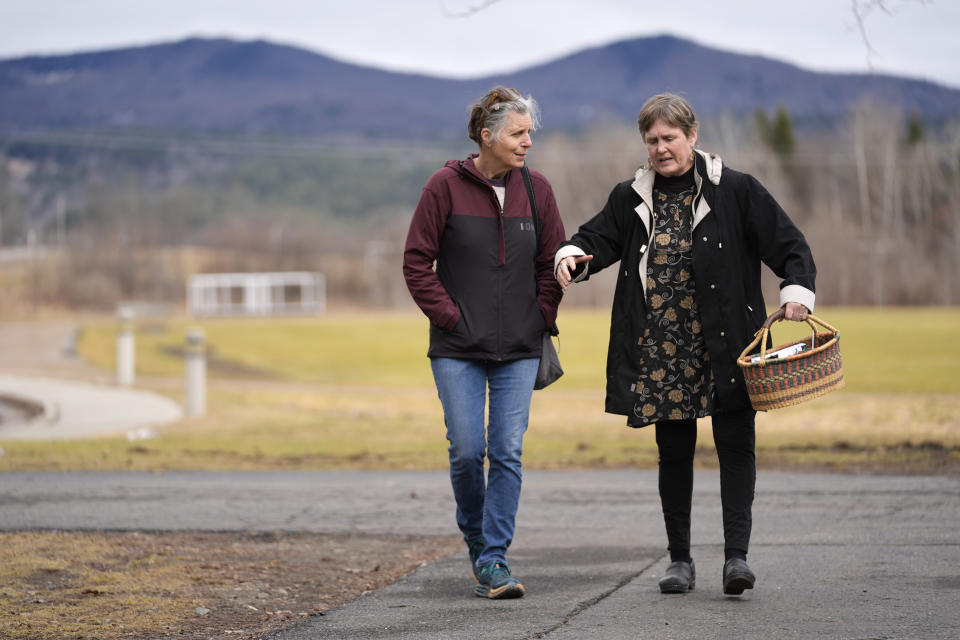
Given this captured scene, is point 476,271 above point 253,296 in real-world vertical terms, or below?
above

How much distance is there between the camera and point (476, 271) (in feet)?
19.3

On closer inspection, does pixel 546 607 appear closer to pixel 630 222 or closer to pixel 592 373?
pixel 630 222

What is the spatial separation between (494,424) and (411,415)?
15166 millimetres

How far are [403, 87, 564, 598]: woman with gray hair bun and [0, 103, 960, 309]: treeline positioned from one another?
18698mm

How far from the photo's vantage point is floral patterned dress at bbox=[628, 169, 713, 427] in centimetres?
571

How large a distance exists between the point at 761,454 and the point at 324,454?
4620mm

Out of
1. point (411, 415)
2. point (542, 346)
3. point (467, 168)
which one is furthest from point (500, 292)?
point (411, 415)

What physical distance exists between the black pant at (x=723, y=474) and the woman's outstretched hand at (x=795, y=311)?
49 cm

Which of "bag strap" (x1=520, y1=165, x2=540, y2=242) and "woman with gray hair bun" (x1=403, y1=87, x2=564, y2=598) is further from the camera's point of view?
"bag strap" (x1=520, y1=165, x2=540, y2=242)

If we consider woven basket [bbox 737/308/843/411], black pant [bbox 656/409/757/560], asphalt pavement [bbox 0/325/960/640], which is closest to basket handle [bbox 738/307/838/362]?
woven basket [bbox 737/308/843/411]

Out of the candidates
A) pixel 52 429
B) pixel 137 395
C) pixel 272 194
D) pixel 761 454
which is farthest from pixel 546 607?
pixel 272 194

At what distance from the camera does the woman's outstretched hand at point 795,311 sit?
18.2 feet

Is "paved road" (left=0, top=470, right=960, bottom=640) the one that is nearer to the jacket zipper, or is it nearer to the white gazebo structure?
the jacket zipper

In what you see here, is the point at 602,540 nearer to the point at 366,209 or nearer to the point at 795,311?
the point at 795,311
